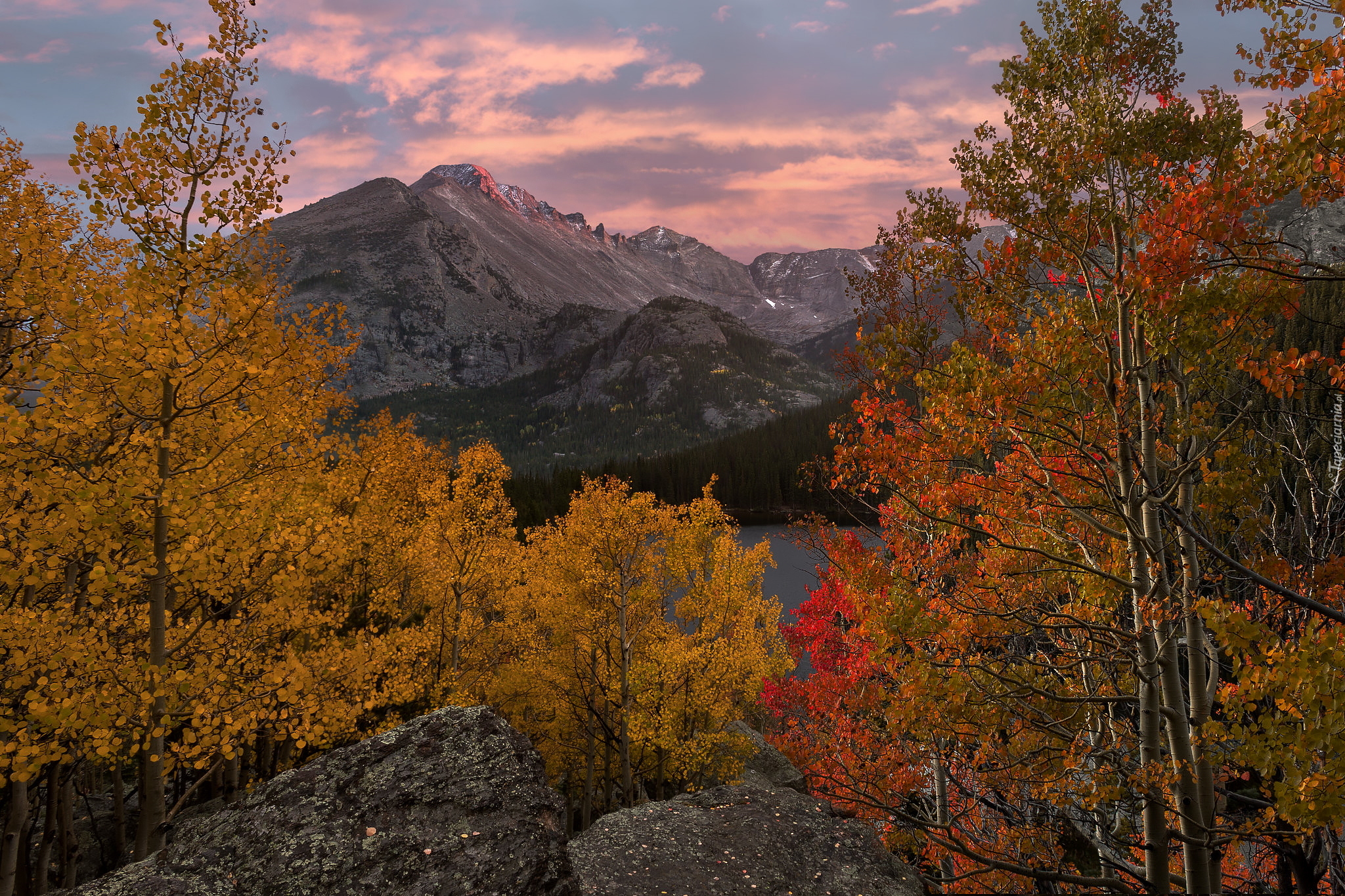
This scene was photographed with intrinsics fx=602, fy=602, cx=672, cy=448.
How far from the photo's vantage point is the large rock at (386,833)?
5.38 m

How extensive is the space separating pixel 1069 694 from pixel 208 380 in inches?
448

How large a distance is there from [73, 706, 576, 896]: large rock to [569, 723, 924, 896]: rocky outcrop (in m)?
4.23

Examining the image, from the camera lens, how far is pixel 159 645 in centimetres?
777

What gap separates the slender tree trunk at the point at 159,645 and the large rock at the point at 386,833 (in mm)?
2338

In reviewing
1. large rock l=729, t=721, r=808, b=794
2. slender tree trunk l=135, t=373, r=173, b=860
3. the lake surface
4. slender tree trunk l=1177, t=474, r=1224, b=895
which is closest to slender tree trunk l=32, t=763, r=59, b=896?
slender tree trunk l=135, t=373, r=173, b=860

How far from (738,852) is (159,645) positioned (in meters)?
9.65

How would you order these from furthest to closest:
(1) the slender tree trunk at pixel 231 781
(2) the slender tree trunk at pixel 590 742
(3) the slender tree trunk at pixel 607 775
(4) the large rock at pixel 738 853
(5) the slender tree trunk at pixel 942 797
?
(3) the slender tree trunk at pixel 607 775, (2) the slender tree trunk at pixel 590 742, (1) the slender tree trunk at pixel 231 781, (5) the slender tree trunk at pixel 942 797, (4) the large rock at pixel 738 853

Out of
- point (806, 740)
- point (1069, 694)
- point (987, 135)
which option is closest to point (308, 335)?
point (987, 135)

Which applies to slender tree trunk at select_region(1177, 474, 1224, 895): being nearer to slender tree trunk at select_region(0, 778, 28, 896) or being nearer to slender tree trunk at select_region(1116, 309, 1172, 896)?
slender tree trunk at select_region(1116, 309, 1172, 896)

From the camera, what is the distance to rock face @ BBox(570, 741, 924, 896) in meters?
9.98

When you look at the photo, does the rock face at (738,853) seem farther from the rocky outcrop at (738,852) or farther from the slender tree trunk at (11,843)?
the slender tree trunk at (11,843)

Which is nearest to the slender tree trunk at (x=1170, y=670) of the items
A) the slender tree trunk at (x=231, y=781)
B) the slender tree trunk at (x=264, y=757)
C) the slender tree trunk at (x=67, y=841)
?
the slender tree trunk at (x=231, y=781)

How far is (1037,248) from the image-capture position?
793cm

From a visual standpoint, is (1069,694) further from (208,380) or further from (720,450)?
(720,450)
